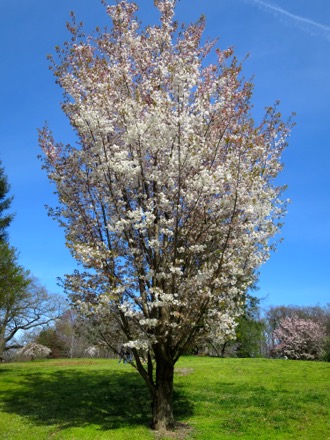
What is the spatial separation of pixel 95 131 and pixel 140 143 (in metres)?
1.55

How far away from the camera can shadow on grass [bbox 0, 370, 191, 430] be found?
13.8 meters

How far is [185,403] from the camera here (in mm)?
16297

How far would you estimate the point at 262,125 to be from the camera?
1448cm

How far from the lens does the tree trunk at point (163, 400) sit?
1260 centimetres

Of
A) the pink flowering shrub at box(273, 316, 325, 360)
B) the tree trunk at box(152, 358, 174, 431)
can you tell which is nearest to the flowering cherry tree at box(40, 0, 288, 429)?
the tree trunk at box(152, 358, 174, 431)

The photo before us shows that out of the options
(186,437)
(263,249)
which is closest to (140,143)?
(263,249)

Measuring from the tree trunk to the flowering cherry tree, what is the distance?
3 cm

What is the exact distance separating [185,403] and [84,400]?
4.47 meters

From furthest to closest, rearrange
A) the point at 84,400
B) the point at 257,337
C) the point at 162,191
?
the point at 257,337 < the point at 84,400 < the point at 162,191

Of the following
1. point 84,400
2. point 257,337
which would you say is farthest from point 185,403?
point 257,337

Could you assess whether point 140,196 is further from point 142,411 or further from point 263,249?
point 142,411

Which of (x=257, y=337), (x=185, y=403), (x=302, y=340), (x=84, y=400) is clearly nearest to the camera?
(x=185, y=403)

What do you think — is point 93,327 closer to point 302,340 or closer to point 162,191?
point 162,191

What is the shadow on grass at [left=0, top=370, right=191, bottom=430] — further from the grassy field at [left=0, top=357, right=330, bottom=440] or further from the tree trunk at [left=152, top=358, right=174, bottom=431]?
the tree trunk at [left=152, top=358, right=174, bottom=431]
